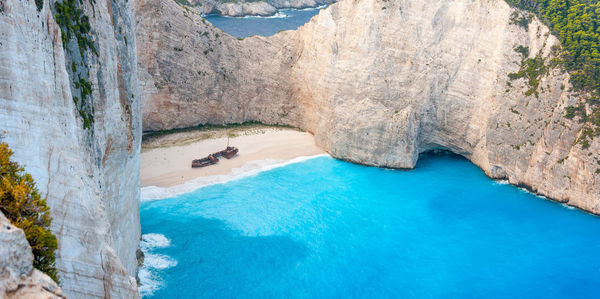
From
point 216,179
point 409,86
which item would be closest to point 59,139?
point 216,179

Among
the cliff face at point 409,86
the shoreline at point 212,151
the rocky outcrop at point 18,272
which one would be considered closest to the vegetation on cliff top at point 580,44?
the cliff face at point 409,86

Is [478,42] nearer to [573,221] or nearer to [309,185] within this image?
[573,221]

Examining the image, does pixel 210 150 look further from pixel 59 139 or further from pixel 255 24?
pixel 255 24

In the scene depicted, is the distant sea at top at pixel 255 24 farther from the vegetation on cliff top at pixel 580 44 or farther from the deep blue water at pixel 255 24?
the vegetation on cliff top at pixel 580 44

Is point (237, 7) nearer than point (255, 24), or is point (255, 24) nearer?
point (255, 24)

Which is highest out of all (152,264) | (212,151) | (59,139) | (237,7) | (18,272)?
(237,7)

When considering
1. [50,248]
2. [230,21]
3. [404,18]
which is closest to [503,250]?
[404,18]
